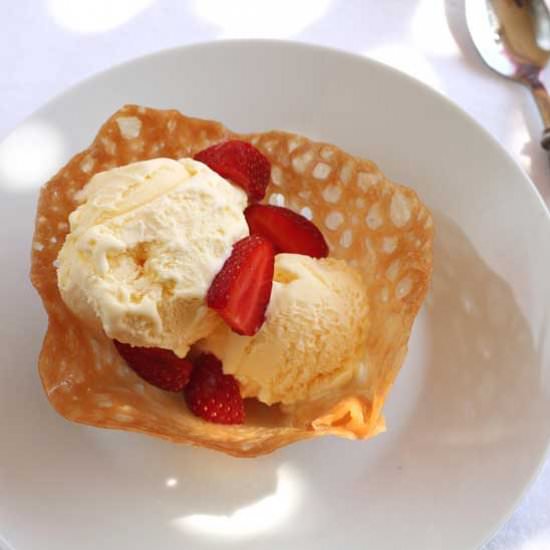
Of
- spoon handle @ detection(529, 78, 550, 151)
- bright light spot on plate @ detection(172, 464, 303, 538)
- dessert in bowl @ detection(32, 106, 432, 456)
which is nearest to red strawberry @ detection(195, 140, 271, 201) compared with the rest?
dessert in bowl @ detection(32, 106, 432, 456)

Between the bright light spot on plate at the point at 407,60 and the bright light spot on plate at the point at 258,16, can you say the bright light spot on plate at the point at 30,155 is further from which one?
the bright light spot on plate at the point at 407,60

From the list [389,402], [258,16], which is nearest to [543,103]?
[258,16]

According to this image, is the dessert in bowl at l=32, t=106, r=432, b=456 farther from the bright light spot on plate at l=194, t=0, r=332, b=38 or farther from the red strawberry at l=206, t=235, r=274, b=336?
the bright light spot on plate at l=194, t=0, r=332, b=38

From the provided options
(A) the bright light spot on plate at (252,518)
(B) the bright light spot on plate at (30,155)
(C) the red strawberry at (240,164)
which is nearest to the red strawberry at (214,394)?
(A) the bright light spot on plate at (252,518)

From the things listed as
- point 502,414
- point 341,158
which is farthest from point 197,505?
point 341,158

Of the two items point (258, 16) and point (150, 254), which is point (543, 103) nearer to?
point (258, 16)
